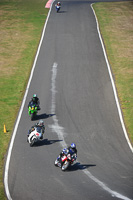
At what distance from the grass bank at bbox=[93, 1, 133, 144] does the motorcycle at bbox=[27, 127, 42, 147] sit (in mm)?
7575

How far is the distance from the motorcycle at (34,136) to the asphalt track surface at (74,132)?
1.49 feet

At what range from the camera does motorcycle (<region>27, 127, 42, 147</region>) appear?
84.7 ft

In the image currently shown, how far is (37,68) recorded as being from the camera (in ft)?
143

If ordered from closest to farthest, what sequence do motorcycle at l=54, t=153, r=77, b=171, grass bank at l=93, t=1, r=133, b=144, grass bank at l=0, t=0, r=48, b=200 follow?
motorcycle at l=54, t=153, r=77, b=171 < grass bank at l=0, t=0, r=48, b=200 < grass bank at l=93, t=1, r=133, b=144

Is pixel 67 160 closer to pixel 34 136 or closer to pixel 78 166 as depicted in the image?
pixel 78 166

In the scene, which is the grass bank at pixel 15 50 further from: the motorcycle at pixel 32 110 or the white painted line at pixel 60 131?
the white painted line at pixel 60 131

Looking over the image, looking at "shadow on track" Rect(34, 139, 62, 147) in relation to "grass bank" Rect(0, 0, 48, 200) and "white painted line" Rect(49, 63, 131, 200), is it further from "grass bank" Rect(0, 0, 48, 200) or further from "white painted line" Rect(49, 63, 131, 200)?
"grass bank" Rect(0, 0, 48, 200)

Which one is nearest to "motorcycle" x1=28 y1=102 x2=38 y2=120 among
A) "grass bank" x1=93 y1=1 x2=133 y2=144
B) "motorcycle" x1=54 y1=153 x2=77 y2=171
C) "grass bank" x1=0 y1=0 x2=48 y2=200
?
"grass bank" x1=0 y1=0 x2=48 y2=200

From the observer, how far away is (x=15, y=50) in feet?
167

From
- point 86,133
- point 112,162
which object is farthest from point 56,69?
point 112,162

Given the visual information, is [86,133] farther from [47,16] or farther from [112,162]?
[47,16]

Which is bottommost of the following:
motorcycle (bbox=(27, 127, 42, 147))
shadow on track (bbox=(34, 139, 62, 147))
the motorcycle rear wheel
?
shadow on track (bbox=(34, 139, 62, 147))

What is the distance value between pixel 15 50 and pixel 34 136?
2734 cm

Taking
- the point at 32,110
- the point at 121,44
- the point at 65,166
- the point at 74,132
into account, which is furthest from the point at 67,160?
the point at 121,44
